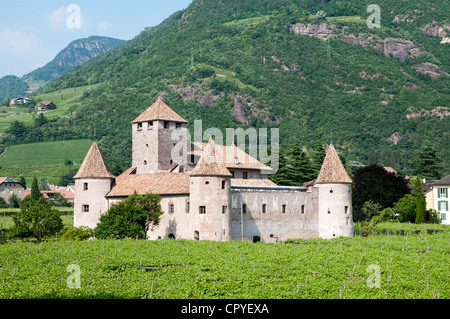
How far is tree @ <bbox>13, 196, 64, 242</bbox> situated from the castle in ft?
16.6

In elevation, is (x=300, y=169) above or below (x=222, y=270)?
above

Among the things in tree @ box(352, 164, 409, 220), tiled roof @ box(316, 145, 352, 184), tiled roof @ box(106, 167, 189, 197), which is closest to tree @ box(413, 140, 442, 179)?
tree @ box(352, 164, 409, 220)

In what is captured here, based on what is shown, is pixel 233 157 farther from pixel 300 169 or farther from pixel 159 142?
pixel 300 169

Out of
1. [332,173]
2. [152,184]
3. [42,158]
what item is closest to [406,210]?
[332,173]

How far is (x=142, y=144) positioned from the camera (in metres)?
64.1

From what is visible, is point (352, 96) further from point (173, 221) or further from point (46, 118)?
point (173, 221)

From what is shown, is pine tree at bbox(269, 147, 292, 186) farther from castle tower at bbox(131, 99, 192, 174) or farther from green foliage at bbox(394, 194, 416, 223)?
castle tower at bbox(131, 99, 192, 174)

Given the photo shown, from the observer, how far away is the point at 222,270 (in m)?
38.9

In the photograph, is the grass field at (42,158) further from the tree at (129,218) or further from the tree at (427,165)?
the tree at (129,218)

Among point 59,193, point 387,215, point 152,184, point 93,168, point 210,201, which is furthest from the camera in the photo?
point 59,193

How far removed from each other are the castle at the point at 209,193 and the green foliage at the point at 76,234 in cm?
369

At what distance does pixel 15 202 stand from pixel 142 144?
5319 cm

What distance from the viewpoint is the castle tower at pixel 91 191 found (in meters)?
58.0

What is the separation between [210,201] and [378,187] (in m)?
30.5
